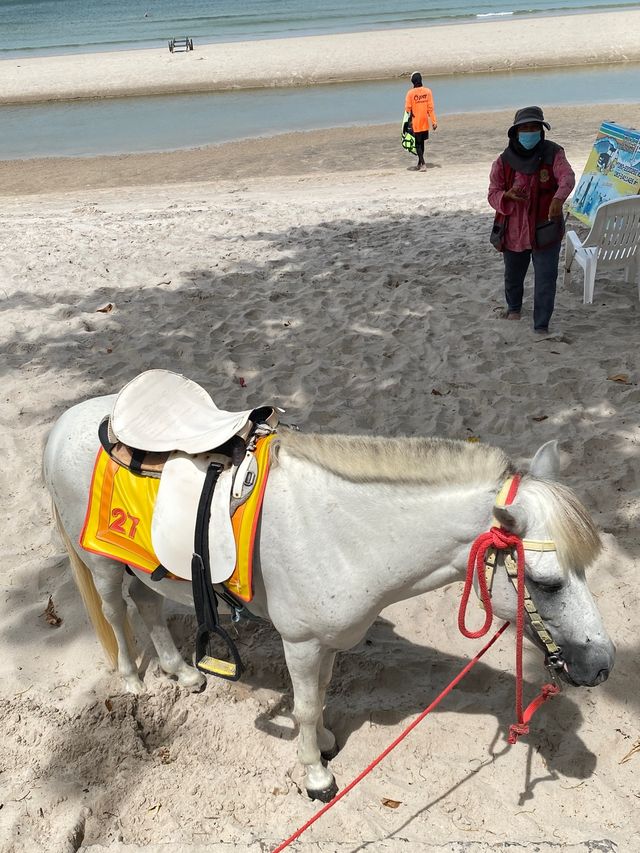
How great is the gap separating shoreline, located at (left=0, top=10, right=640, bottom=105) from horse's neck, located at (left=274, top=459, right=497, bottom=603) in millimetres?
30366

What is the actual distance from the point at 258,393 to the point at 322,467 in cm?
327

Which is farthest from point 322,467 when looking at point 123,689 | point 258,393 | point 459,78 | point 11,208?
point 459,78

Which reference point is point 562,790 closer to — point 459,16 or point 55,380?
point 55,380

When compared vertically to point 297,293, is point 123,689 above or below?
below

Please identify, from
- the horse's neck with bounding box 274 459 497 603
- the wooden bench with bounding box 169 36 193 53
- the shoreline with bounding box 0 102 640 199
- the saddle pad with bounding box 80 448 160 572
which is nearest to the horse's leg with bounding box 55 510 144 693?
the saddle pad with bounding box 80 448 160 572

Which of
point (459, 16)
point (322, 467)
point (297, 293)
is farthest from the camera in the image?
point (459, 16)

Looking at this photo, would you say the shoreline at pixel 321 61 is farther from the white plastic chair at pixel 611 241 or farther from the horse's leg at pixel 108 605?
the horse's leg at pixel 108 605

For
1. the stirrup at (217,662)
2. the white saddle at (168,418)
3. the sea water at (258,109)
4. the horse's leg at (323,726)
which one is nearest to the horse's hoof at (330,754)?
the horse's leg at (323,726)

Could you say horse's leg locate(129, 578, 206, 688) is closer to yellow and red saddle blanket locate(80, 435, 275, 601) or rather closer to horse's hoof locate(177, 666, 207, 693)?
horse's hoof locate(177, 666, 207, 693)

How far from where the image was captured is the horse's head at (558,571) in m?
2.00

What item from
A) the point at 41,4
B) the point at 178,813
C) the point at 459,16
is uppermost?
the point at 41,4

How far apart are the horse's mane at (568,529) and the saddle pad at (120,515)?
143 cm

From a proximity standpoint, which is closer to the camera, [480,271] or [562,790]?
[562,790]

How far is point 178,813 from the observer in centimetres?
272
